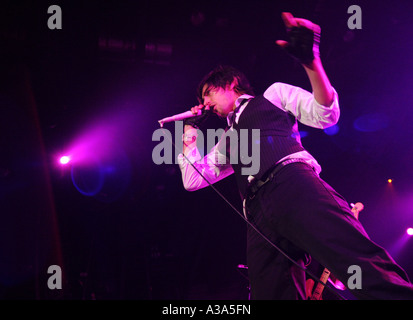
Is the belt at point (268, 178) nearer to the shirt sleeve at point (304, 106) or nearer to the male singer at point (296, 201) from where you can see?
the male singer at point (296, 201)

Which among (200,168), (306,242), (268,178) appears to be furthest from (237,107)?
(306,242)

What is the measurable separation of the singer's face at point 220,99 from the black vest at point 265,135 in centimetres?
26

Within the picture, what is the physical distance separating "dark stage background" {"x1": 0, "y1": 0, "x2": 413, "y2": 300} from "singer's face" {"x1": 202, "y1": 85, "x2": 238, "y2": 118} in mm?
1440

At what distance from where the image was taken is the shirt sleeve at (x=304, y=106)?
138 cm

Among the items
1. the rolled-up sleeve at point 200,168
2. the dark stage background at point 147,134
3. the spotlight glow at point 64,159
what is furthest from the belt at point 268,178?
the spotlight glow at point 64,159

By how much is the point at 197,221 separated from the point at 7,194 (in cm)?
283

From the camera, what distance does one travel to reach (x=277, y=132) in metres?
1.54

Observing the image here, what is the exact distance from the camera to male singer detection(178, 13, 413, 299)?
41.3 inches

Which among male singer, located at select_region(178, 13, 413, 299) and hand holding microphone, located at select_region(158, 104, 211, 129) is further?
hand holding microphone, located at select_region(158, 104, 211, 129)

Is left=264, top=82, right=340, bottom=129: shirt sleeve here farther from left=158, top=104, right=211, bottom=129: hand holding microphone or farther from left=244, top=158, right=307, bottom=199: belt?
left=158, top=104, right=211, bottom=129: hand holding microphone

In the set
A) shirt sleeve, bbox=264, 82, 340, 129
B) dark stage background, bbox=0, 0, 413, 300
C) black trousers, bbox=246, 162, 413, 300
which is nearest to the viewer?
black trousers, bbox=246, 162, 413, 300

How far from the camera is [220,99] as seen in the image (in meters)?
2.00

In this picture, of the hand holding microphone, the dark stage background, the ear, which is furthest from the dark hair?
the dark stage background

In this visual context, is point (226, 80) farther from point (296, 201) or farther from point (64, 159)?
point (64, 159)
